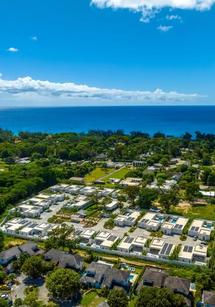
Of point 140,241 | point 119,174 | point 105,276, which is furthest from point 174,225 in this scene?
point 119,174

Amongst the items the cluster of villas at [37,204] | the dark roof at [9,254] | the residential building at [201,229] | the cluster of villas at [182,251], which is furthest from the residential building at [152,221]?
the dark roof at [9,254]

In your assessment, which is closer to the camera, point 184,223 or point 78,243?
point 78,243

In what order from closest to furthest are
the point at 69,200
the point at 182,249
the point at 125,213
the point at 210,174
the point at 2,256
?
the point at 2,256
the point at 182,249
the point at 125,213
the point at 69,200
the point at 210,174

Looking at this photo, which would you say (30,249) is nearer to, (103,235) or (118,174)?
(103,235)

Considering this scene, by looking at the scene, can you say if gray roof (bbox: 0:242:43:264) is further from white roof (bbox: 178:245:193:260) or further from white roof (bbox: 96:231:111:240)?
white roof (bbox: 178:245:193:260)

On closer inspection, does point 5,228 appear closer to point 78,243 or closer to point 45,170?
point 78,243

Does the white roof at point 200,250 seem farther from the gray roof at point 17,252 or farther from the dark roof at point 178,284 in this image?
the gray roof at point 17,252

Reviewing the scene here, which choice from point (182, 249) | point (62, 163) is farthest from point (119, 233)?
point (62, 163)
